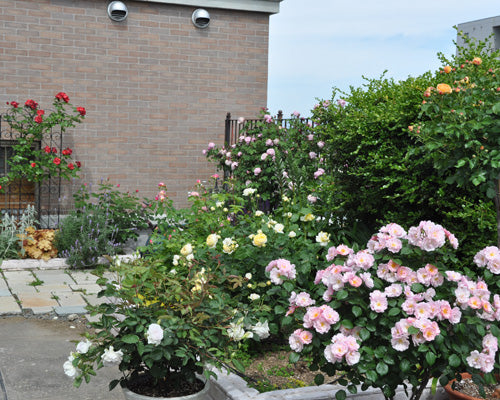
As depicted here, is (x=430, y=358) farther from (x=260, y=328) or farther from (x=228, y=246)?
(x=228, y=246)

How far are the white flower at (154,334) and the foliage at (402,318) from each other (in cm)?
68

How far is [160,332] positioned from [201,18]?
8989 mm

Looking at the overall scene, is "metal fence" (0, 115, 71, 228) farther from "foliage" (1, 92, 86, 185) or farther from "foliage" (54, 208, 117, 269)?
"foliage" (54, 208, 117, 269)

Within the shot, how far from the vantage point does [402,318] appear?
2908 millimetres

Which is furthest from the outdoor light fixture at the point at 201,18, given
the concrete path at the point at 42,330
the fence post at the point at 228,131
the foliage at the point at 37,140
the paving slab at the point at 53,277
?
the paving slab at the point at 53,277

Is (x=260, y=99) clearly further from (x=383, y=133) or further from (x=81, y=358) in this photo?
(x=81, y=358)

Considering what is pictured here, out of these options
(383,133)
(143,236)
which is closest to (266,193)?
(143,236)

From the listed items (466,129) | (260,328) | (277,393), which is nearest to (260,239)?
(260,328)

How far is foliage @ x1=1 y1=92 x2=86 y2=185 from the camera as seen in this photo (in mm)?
9234

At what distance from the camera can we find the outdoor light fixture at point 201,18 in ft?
35.7

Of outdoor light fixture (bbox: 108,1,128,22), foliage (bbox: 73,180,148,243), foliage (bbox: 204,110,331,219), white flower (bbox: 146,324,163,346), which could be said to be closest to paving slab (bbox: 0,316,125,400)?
white flower (bbox: 146,324,163,346)

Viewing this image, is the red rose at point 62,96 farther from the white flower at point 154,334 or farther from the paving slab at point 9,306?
the white flower at point 154,334

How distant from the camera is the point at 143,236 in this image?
9734 millimetres

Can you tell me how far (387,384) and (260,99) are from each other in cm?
911
